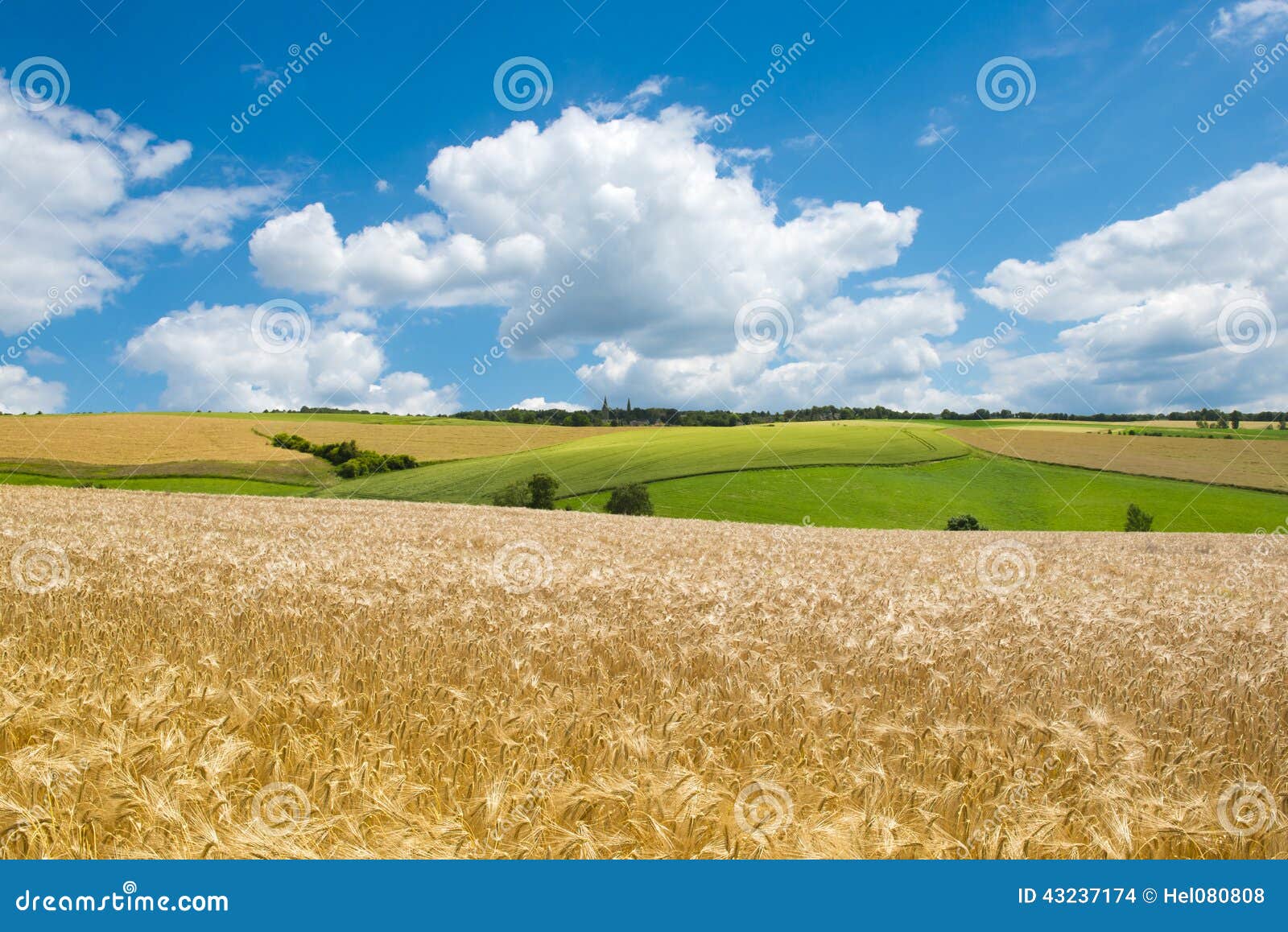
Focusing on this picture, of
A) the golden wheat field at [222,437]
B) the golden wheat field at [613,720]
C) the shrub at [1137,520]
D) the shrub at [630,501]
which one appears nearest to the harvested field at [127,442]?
the golden wheat field at [222,437]

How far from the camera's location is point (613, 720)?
4.09 meters

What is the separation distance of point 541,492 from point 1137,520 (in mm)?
58371

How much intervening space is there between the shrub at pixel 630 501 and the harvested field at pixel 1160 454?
201 ft

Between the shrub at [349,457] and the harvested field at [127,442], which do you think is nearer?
the harvested field at [127,442]

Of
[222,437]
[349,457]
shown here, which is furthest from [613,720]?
[222,437]

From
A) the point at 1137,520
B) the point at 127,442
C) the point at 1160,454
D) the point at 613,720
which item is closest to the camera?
the point at 613,720

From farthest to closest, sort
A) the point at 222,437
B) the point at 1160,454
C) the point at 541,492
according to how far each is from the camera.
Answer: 1. the point at 1160,454
2. the point at 222,437
3. the point at 541,492

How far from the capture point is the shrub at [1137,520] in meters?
69.4

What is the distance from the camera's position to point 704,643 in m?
6.11

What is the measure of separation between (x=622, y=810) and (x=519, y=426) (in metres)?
121

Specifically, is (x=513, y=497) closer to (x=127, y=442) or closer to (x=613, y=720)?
(x=127, y=442)

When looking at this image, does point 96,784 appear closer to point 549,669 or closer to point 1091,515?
point 549,669

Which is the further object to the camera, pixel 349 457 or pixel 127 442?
pixel 349 457

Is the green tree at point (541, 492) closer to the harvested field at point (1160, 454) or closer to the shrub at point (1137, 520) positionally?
the shrub at point (1137, 520)
